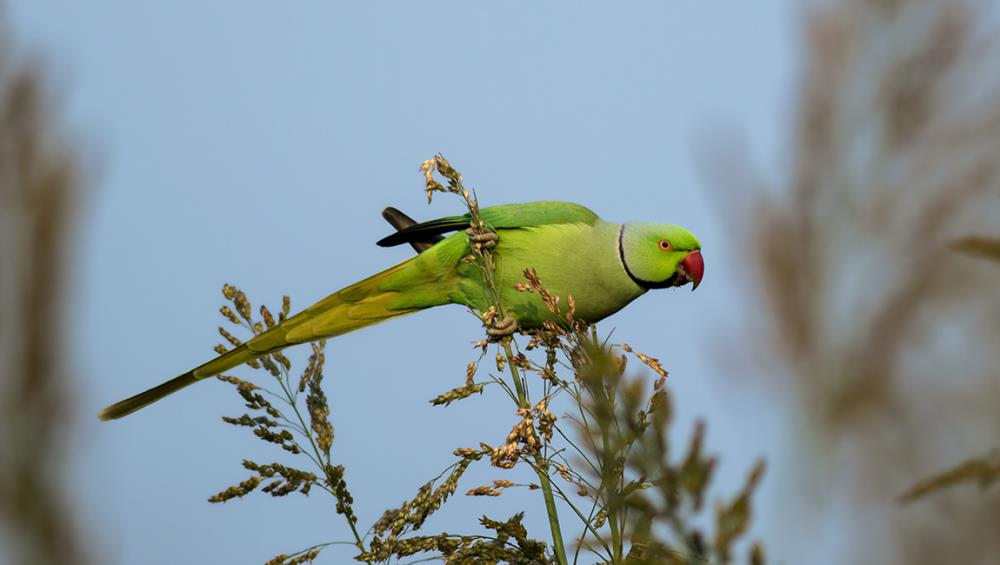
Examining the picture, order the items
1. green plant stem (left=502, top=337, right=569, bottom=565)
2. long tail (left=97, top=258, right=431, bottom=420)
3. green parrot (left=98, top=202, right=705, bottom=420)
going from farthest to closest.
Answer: green parrot (left=98, top=202, right=705, bottom=420) < long tail (left=97, top=258, right=431, bottom=420) < green plant stem (left=502, top=337, right=569, bottom=565)

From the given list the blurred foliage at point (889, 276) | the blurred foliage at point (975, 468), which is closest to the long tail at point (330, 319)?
the blurred foliage at point (889, 276)

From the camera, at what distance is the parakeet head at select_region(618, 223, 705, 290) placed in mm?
3773

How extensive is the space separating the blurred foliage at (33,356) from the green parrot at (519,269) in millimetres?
2792

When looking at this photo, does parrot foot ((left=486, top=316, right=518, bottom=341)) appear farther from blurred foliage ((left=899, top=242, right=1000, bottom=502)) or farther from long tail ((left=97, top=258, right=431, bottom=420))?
blurred foliage ((left=899, top=242, right=1000, bottom=502))

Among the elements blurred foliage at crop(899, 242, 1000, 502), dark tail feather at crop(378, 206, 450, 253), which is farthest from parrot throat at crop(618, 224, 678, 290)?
blurred foliage at crop(899, 242, 1000, 502)

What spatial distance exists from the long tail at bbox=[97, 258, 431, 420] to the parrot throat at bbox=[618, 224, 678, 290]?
31.3 inches

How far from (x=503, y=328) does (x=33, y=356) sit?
266 centimetres

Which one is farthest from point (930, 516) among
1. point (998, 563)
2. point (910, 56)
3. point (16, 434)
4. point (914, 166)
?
point (16, 434)

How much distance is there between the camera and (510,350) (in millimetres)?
2119

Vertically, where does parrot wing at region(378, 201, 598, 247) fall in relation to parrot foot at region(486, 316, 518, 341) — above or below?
above

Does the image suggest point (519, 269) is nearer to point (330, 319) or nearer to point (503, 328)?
point (503, 328)

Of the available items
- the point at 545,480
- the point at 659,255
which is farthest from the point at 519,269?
the point at 545,480

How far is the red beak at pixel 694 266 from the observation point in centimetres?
397

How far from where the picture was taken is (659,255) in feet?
12.7
